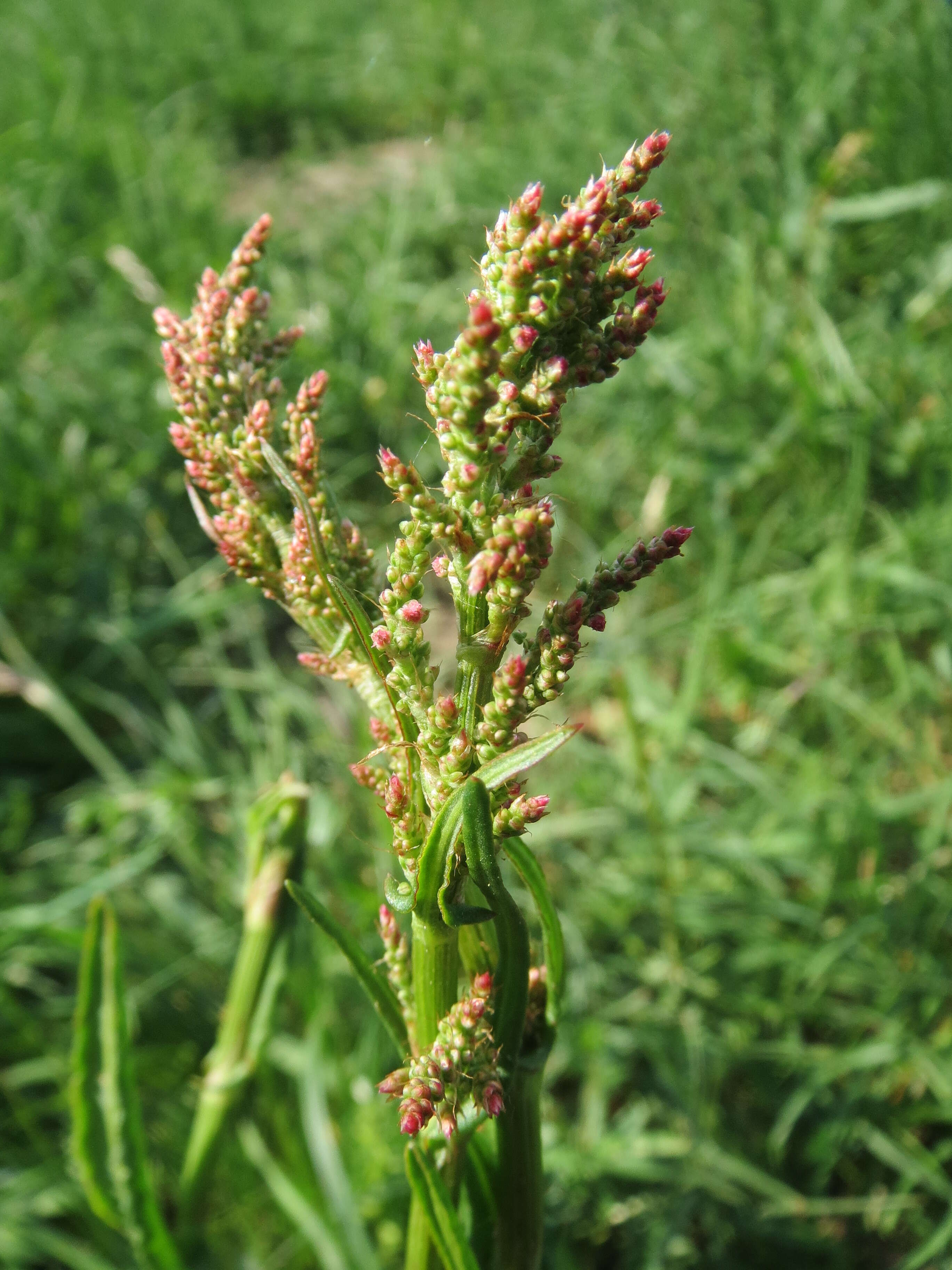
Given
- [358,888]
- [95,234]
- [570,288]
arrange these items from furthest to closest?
1. [95,234]
2. [358,888]
3. [570,288]

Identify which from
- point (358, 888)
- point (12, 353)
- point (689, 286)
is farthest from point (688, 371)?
point (12, 353)

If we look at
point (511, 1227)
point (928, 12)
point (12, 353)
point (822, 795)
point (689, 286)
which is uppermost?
point (12, 353)

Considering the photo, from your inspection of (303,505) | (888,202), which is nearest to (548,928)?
(303,505)

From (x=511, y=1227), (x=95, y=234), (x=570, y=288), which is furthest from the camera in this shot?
(x=95, y=234)

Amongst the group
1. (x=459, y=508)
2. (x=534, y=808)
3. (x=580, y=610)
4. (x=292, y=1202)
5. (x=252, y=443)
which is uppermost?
(x=252, y=443)

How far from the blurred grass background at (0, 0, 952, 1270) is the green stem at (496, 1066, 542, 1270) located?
0.84 metres

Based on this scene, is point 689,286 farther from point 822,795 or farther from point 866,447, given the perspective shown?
point 822,795

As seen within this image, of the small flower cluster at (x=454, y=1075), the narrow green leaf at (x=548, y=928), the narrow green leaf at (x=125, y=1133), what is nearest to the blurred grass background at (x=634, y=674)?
the narrow green leaf at (x=125, y=1133)

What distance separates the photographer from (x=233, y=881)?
7.47 ft

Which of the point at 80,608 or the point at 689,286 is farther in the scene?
the point at 689,286

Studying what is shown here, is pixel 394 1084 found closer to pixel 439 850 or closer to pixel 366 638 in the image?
pixel 439 850

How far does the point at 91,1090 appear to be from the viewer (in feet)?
4.48

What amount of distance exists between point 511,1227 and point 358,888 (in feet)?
3.27

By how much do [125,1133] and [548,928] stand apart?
2.62 ft
